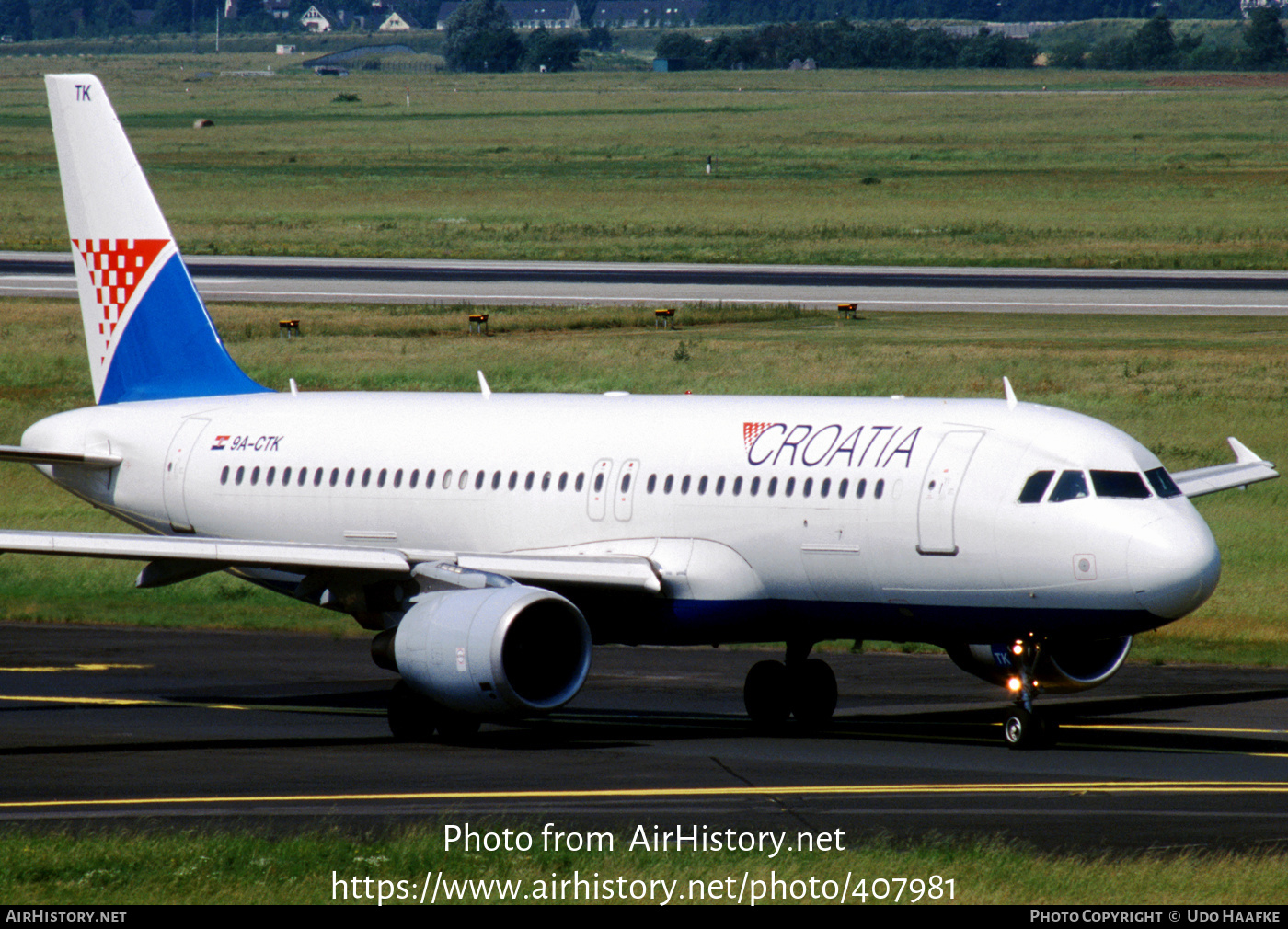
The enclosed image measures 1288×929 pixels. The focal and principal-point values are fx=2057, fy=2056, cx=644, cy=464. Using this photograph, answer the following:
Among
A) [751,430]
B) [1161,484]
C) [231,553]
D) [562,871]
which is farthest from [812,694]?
[562,871]

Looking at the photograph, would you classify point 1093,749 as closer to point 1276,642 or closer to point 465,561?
point 465,561

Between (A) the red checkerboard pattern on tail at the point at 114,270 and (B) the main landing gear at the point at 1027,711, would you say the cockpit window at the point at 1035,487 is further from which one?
(A) the red checkerboard pattern on tail at the point at 114,270

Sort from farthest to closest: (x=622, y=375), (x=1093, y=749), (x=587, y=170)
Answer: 1. (x=587, y=170)
2. (x=622, y=375)
3. (x=1093, y=749)

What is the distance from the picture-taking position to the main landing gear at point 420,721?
31250 mm

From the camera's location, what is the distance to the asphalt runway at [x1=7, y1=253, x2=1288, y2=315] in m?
89.2

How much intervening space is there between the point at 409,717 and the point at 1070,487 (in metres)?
10.5

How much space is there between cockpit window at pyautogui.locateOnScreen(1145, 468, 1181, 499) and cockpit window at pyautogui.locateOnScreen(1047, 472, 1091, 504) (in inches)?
41.1

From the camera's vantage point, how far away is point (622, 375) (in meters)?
69.4

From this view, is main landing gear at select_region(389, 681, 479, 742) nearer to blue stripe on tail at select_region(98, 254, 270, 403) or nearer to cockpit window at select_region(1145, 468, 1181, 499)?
blue stripe on tail at select_region(98, 254, 270, 403)

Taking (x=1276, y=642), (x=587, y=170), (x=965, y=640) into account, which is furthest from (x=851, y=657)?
(x=587, y=170)

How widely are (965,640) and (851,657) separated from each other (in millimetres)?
11308

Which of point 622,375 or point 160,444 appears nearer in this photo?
point 160,444

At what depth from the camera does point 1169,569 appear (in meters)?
27.6

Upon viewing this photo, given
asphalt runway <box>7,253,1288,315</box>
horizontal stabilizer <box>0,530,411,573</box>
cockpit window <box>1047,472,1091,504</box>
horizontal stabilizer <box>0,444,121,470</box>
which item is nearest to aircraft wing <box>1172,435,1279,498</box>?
cockpit window <box>1047,472,1091,504</box>
